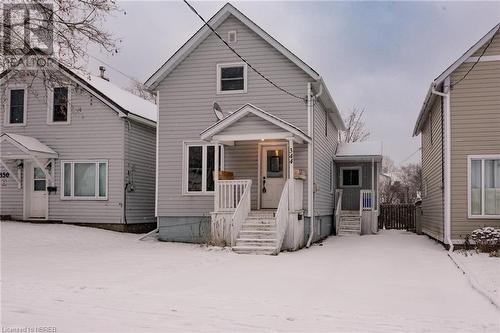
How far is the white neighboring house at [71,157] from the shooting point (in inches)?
738

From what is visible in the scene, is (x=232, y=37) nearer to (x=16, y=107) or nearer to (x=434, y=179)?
(x=434, y=179)

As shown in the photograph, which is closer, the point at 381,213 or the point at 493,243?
the point at 493,243

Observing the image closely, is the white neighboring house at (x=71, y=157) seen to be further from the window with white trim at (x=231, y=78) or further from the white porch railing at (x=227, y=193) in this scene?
the white porch railing at (x=227, y=193)

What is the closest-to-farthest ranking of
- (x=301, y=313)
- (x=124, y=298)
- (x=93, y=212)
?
(x=301, y=313) → (x=124, y=298) → (x=93, y=212)

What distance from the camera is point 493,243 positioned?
43.1 ft

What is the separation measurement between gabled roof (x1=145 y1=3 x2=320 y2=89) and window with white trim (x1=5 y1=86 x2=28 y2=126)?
5851mm

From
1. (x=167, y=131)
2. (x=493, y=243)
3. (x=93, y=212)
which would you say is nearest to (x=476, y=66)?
(x=493, y=243)

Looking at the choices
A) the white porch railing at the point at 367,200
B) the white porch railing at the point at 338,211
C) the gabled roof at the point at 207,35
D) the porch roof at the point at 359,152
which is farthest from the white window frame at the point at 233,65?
the white porch railing at the point at 367,200

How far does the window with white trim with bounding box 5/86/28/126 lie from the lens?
19609mm

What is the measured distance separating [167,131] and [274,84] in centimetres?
394

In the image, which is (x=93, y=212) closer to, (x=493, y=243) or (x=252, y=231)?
(x=252, y=231)

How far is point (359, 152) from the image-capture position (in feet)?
74.4

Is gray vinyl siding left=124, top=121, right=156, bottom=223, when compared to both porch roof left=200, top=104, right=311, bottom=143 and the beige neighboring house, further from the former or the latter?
the beige neighboring house

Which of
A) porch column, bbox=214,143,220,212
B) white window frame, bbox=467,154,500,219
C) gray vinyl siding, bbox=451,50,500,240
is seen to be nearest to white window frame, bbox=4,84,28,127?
porch column, bbox=214,143,220,212
